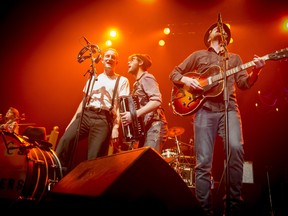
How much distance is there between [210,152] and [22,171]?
2.27 m

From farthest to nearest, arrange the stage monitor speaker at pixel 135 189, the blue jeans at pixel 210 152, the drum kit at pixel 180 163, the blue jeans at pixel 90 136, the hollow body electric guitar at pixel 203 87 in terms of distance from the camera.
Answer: the drum kit at pixel 180 163 < the blue jeans at pixel 90 136 < the hollow body electric guitar at pixel 203 87 < the blue jeans at pixel 210 152 < the stage monitor speaker at pixel 135 189

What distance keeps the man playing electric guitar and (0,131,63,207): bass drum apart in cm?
189

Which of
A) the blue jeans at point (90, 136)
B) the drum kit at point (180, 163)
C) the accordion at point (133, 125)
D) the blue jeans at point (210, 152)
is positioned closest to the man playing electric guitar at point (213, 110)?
the blue jeans at point (210, 152)

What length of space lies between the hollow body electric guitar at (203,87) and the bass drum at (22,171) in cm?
199

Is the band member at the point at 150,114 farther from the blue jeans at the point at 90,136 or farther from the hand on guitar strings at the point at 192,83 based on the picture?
the hand on guitar strings at the point at 192,83

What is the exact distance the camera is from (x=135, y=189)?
1897 millimetres

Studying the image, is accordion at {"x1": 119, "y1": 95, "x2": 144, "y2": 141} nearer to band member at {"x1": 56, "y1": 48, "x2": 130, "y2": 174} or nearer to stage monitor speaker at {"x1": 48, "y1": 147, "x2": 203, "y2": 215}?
band member at {"x1": 56, "y1": 48, "x2": 130, "y2": 174}

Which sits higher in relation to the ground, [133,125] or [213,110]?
[213,110]

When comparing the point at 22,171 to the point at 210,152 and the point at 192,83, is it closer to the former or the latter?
the point at 210,152

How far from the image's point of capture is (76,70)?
8.74m

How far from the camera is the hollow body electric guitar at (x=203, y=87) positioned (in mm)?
3537

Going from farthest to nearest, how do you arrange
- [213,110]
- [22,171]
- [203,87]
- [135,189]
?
[203,87]
[213,110]
[22,171]
[135,189]

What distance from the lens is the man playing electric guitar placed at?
3102mm

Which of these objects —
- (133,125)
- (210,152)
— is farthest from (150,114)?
(210,152)
